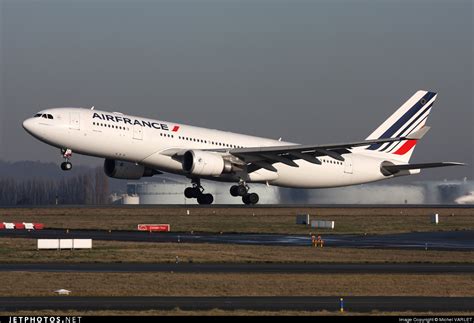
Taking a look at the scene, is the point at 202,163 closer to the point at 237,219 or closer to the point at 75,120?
the point at 237,219

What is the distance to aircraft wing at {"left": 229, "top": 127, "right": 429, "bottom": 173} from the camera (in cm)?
6794

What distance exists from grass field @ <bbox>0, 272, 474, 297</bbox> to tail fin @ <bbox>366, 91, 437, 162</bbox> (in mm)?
48513

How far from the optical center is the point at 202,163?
65938 mm

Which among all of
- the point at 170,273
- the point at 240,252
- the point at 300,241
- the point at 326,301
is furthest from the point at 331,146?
the point at 326,301

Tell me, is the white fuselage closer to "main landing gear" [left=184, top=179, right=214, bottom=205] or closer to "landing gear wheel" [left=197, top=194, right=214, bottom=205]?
"main landing gear" [left=184, top=179, right=214, bottom=205]

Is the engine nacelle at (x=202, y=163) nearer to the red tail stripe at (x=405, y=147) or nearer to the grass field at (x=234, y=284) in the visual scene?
the red tail stripe at (x=405, y=147)

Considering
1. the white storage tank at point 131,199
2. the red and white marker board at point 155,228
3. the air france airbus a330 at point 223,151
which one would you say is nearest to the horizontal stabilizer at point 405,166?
the air france airbus a330 at point 223,151

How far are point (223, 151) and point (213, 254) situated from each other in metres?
30.7

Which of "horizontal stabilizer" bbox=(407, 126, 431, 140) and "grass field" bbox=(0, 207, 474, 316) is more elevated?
"horizontal stabilizer" bbox=(407, 126, 431, 140)

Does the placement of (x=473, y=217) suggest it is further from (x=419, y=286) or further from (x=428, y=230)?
(x=419, y=286)

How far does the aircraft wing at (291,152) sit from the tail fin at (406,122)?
8.39 meters

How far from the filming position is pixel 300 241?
47.4 m

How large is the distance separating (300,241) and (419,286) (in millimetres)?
19138

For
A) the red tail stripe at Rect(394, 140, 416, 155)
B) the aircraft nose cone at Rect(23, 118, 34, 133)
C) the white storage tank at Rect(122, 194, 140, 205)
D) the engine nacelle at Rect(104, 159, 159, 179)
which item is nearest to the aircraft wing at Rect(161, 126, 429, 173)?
the engine nacelle at Rect(104, 159, 159, 179)
